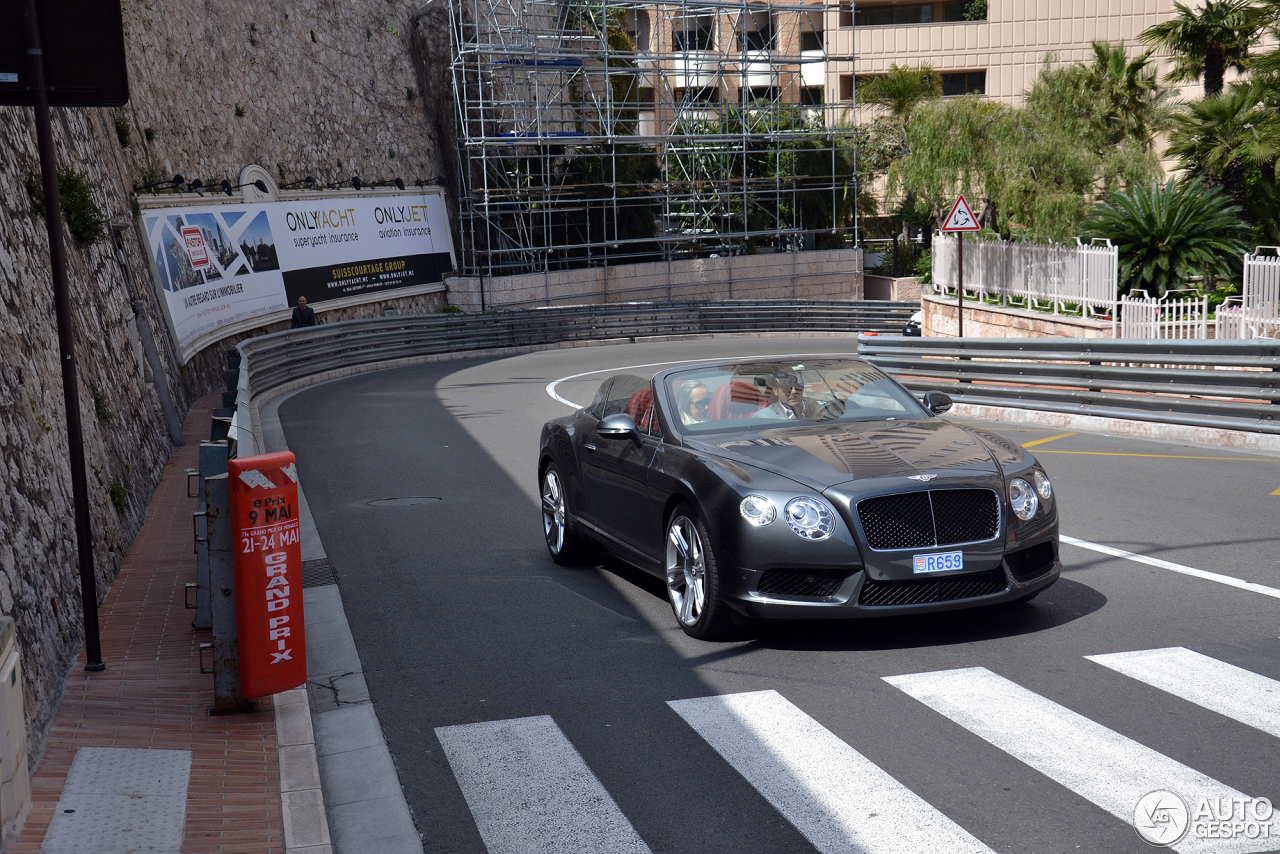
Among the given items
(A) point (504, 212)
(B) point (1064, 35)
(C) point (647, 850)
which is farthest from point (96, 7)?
(B) point (1064, 35)

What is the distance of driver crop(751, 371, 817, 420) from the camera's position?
7.78 meters

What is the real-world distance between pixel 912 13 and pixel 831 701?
6072 centimetres

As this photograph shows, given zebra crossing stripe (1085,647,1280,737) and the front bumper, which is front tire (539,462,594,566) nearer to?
the front bumper

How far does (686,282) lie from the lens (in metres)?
46.3

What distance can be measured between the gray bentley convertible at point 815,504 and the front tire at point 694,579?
0.04ft

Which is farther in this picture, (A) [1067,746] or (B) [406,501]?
(B) [406,501]

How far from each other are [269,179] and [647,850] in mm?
28527

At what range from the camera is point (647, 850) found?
4.35 metres

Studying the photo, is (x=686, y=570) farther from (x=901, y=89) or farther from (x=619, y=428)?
(x=901, y=89)

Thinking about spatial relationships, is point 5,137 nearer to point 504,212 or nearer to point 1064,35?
point 504,212

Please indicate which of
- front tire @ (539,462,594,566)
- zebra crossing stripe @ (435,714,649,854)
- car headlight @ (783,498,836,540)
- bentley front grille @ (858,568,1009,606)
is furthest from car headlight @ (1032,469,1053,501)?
front tire @ (539,462,594,566)

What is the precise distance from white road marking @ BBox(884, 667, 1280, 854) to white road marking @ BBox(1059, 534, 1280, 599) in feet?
7.54

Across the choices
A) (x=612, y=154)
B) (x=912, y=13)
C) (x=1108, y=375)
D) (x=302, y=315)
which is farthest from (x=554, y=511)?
(x=912, y=13)

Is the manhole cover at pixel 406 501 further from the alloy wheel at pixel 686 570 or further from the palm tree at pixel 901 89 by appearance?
the palm tree at pixel 901 89
